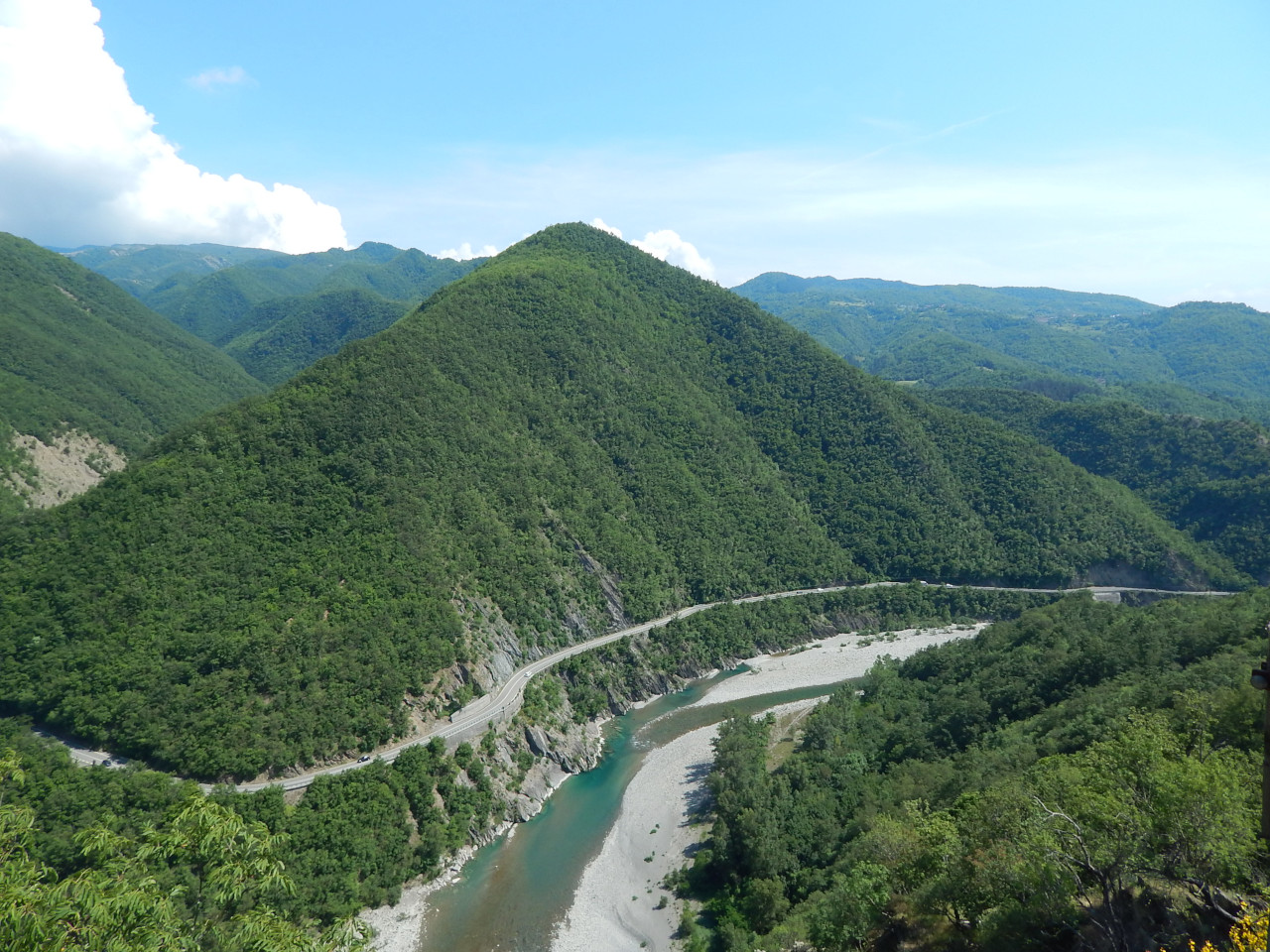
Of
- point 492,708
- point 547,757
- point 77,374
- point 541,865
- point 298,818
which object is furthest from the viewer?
point 77,374

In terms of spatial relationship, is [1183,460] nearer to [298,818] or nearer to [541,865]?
[541,865]

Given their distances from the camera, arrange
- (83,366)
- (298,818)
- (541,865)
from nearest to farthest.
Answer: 1. (298,818)
2. (541,865)
3. (83,366)

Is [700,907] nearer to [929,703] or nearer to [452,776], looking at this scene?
[452,776]

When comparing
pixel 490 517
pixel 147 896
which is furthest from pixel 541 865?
pixel 147 896

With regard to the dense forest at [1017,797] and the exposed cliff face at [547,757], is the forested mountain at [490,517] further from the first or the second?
the dense forest at [1017,797]

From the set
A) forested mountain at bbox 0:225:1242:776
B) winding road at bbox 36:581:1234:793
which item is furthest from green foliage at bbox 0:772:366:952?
forested mountain at bbox 0:225:1242:776
